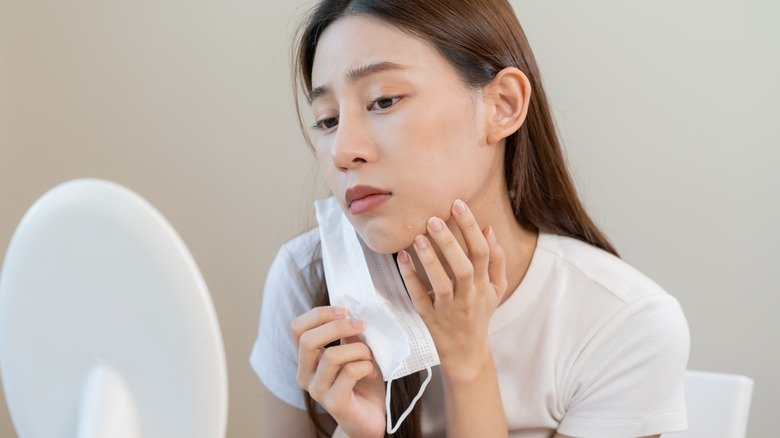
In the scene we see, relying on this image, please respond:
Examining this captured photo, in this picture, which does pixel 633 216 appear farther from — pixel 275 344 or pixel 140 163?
pixel 140 163

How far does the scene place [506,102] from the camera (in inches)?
45.9

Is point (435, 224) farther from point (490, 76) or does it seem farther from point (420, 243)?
point (490, 76)

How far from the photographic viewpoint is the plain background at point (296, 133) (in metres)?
1.75

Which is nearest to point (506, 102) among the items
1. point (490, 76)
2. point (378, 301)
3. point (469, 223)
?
point (490, 76)

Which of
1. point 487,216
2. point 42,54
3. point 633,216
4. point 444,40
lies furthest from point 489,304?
point 42,54

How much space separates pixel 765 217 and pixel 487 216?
79cm

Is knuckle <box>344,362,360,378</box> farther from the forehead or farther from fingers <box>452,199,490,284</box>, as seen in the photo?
the forehead

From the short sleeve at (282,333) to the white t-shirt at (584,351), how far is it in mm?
206

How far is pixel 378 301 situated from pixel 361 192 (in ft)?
0.45

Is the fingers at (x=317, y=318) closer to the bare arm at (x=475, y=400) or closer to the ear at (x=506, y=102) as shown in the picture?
the bare arm at (x=475, y=400)

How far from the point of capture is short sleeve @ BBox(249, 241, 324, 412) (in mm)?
1363

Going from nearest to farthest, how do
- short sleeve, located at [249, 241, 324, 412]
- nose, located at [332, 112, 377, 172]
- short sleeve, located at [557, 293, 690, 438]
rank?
nose, located at [332, 112, 377, 172] → short sleeve, located at [557, 293, 690, 438] → short sleeve, located at [249, 241, 324, 412]

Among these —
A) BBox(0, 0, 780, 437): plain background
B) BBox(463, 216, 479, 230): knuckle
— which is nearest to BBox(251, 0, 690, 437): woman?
BBox(463, 216, 479, 230): knuckle

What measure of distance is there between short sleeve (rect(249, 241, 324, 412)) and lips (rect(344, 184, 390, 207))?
32cm
